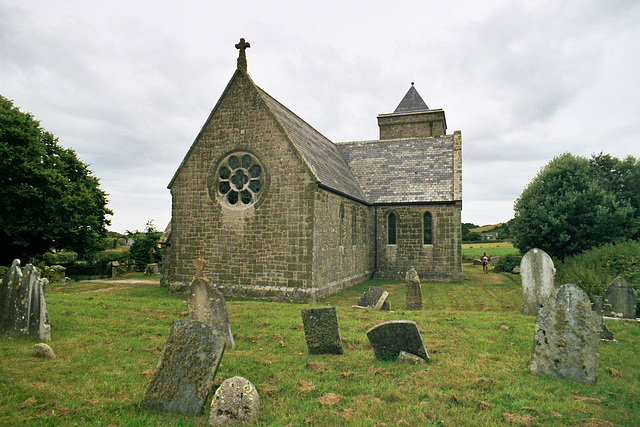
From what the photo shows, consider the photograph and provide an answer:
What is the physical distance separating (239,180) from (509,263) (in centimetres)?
2448

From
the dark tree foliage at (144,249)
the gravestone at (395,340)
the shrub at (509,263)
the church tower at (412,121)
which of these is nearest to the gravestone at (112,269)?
the dark tree foliage at (144,249)

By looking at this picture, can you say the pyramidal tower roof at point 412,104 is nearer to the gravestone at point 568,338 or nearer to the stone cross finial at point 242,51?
the stone cross finial at point 242,51

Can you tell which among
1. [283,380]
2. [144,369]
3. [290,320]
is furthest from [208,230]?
[283,380]

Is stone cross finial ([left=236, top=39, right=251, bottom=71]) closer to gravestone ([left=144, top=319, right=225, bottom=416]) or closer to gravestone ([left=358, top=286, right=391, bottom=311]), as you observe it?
gravestone ([left=358, top=286, right=391, bottom=311])

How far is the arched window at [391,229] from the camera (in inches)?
963

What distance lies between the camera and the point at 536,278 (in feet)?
38.7

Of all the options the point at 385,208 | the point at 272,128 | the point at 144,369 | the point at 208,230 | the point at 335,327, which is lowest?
the point at 144,369

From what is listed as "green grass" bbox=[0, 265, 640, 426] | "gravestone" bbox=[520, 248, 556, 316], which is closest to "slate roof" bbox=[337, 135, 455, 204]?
"gravestone" bbox=[520, 248, 556, 316]

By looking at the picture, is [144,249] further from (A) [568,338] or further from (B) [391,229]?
(A) [568,338]

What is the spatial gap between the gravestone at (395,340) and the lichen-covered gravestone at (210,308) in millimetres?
3141

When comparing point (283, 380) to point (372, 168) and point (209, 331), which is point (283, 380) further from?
point (372, 168)

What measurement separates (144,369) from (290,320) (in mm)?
Answer: 4642

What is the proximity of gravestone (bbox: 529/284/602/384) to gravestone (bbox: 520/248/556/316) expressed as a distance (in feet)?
18.6

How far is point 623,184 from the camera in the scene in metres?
31.0
